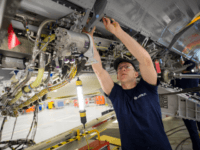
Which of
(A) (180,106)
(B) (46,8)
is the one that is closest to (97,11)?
(B) (46,8)

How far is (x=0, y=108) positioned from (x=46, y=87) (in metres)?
2.48

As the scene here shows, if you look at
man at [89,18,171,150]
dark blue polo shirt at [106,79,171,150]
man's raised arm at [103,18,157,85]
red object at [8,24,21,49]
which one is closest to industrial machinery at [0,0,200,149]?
red object at [8,24,21,49]

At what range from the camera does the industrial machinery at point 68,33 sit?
4.38ft

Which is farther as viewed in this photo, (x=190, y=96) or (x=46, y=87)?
(x=190, y=96)

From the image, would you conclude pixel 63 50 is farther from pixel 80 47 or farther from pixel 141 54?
pixel 141 54

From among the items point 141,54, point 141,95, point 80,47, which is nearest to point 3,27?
point 80,47

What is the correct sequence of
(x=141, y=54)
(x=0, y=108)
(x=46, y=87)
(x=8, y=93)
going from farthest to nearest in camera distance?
(x=0, y=108)
(x=8, y=93)
(x=46, y=87)
(x=141, y=54)

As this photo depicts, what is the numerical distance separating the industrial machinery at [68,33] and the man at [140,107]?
43cm

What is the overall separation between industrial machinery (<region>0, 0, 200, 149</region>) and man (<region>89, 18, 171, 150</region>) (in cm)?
43

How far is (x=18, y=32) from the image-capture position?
1896 millimetres

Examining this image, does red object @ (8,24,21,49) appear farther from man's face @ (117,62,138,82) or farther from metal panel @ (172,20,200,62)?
metal panel @ (172,20,200,62)

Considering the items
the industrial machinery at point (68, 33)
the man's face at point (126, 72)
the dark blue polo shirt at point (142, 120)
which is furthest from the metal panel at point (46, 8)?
the dark blue polo shirt at point (142, 120)

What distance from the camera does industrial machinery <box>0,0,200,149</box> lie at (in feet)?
4.38

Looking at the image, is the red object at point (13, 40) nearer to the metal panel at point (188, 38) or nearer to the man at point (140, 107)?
the man at point (140, 107)
